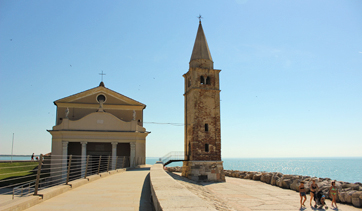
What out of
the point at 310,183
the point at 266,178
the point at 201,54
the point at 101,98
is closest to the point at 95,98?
the point at 101,98

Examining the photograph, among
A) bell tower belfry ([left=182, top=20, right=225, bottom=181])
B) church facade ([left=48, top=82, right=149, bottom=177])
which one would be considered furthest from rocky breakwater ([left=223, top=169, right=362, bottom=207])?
church facade ([left=48, top=82, right=149, bottom=177])

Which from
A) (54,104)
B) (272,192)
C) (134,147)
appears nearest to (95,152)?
(134,147)

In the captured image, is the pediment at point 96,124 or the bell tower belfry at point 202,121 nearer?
the pediment at point 96,124

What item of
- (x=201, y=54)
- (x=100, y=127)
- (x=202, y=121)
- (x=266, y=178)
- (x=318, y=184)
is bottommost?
(x=266, y=178)

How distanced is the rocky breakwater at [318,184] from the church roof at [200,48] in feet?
45.2

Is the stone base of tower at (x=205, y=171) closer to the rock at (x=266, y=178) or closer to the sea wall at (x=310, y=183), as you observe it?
the rock at (x=266, y=178)

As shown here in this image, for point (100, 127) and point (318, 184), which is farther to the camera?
point (100, 127)

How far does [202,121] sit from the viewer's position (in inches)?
1147

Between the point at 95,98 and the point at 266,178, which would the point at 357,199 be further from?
the point at 95,98

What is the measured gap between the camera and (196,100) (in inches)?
1150

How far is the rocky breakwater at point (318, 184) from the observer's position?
57.1 ft

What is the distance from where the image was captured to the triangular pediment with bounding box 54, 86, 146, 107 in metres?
28.5

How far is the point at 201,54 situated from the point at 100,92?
1119cm

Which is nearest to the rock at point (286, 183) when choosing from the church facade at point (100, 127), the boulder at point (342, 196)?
the boulder at point (342, 196)
